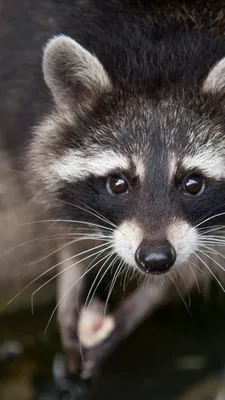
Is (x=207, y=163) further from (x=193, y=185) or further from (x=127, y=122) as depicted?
(x=127, y=122)

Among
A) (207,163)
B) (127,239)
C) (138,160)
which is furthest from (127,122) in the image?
(127,239)

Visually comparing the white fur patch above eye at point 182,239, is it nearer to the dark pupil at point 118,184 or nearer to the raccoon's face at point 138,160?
the raccoon's face at point 138,160

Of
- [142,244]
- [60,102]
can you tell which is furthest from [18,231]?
[142,244]

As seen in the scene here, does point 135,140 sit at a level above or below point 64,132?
below

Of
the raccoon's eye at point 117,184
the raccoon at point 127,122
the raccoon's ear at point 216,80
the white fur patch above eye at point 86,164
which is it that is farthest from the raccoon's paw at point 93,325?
the raccoon's ear at point 216,80

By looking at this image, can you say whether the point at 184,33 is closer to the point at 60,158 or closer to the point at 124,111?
the point at 124,111

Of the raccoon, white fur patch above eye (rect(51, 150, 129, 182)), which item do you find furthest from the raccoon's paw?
white fur patch above eye (rect(51, 150, 129, 182))

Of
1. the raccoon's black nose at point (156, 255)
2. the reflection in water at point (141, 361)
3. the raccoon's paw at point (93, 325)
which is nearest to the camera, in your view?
the raccoon's black nose at point (156, 255)
